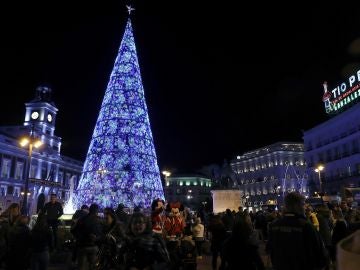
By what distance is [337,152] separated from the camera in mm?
51156

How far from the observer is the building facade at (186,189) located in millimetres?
117062

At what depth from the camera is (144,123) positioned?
1080 inches

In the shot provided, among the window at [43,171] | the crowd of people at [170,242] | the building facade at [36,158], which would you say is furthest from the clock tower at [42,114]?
the crowd of people at [170,242]

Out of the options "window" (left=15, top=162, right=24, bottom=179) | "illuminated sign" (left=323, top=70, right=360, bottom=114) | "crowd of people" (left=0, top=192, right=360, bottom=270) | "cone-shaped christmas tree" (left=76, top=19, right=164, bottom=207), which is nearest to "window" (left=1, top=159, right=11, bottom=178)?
"window" (left=15, top=162, right=24, bottom=179)

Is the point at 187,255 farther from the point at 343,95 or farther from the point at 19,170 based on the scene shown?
the point at 19,170

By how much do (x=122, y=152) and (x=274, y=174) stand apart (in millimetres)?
66708

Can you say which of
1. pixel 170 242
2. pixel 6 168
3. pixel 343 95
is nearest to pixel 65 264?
pixel 170 242

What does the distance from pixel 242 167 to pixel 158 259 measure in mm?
97549

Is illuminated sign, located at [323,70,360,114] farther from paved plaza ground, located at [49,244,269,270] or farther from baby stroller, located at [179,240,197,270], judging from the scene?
baby stroller, located at [179,240,197,270]

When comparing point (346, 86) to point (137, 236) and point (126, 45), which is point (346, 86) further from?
point (137, 236)

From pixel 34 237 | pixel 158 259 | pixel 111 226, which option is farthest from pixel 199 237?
pixel 158 259

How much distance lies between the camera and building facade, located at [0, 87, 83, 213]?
61.9 m

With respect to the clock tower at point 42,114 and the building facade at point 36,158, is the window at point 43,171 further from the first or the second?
the clock tower at point 42,114

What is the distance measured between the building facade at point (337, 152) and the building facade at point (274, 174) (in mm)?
24266
